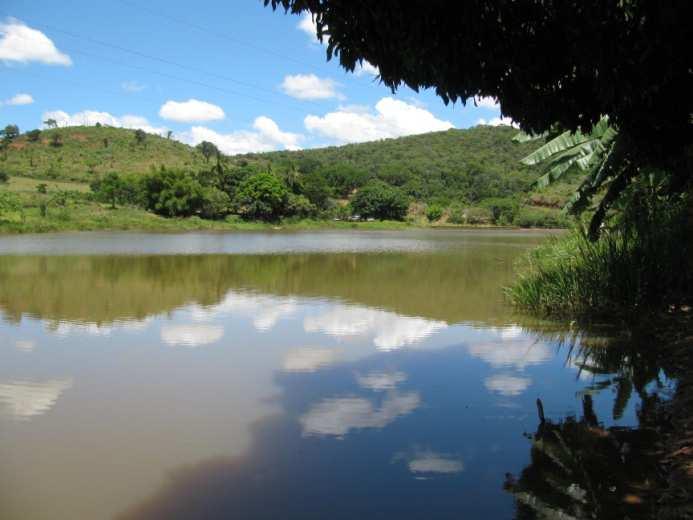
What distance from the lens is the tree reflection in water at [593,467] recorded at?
3416 mm

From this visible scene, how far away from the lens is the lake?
379 cm

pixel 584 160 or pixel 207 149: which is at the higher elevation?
pixel 207 149

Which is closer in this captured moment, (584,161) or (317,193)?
(584,161)

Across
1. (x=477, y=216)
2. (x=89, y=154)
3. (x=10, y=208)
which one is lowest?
(x=10, y=208)

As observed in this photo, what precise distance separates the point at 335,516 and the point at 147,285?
1158 cm

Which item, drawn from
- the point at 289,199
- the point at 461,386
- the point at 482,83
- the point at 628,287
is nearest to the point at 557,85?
the point at 482,83

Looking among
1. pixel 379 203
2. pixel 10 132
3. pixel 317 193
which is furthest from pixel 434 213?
pixel 10 132

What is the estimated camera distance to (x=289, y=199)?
62250 millimetres

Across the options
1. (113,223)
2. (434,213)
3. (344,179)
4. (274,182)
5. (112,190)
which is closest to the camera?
(113,223)

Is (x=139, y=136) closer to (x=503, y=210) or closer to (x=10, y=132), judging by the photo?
(x=10, y=132)

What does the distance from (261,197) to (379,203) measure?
16.7 m

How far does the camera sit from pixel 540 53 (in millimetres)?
4023

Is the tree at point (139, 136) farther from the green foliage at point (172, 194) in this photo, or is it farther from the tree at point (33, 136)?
the green foliage at point (172, 194)

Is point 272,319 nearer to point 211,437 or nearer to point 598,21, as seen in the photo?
point 211,437
